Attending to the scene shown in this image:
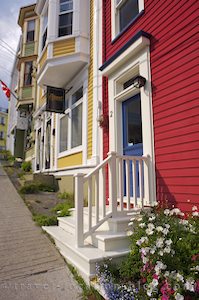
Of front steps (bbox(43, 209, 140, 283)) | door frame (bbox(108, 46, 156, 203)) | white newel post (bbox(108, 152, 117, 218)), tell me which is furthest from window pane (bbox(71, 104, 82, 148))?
front steps (bbox(43, 209, 140, 283))

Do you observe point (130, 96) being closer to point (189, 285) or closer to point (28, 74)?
point (189, 285)

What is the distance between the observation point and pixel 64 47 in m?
6.94

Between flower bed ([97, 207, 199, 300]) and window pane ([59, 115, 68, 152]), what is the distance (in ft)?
18.5

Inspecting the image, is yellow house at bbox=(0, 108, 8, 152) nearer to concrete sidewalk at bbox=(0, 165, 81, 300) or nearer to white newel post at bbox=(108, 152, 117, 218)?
concrete sidewalk at bbox=(0, 165, 81, 300)

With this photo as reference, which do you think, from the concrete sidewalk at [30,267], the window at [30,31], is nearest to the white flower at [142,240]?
the concrete sidewalk at [30,267]

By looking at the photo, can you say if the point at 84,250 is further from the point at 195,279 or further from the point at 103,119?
the point at 103,119

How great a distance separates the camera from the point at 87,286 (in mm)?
2666

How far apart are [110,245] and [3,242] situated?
6.52 feet

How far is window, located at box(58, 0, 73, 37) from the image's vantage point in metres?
7.24

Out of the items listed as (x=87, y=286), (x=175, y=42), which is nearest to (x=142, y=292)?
(x=87, y=286)

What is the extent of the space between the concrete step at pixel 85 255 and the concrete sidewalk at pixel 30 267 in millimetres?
136

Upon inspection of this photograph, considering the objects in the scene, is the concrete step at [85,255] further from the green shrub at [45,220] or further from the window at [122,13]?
the window at [122,13]

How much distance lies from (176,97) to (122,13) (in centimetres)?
324

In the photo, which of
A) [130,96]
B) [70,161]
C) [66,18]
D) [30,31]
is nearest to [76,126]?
[70,161]
